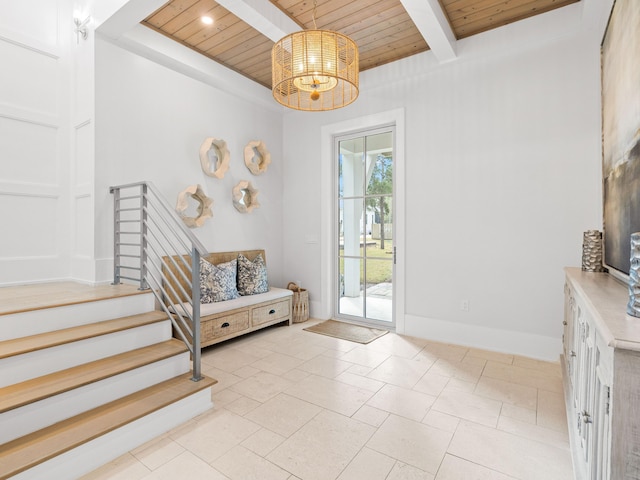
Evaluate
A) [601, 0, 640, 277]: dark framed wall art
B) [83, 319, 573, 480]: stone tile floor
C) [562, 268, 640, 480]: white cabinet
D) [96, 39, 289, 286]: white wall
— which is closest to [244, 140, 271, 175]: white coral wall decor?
[96, 39, 289, 286]: white wall

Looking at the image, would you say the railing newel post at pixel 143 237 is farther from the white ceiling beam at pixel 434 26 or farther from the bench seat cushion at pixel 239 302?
the white ceiling beam at pixel 434 26

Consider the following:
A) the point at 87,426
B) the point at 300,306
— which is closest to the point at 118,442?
the point at 87,426

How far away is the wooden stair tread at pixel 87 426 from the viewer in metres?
1.47

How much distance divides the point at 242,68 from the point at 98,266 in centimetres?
263

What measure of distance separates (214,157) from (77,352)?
97.4 inches

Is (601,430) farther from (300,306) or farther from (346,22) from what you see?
(300,306)

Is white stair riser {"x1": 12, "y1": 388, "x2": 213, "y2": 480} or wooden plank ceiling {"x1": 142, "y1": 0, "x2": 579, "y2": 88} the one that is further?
wooden plank ceiling {"x1": 142, "y1": 0, "x2": 579, "y2": 88}

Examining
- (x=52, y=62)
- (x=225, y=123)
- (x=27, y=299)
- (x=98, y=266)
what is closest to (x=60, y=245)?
(x=98, y=266)

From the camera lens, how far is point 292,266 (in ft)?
15.2

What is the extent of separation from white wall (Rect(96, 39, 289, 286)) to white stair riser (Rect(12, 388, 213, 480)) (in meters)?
1.53

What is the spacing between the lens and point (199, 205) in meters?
3.65

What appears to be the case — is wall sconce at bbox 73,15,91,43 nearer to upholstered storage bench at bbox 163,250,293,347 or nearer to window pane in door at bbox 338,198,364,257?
upholstered storage bench at bbox 163,250,293,347

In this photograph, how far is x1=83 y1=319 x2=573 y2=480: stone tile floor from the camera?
5.41ft

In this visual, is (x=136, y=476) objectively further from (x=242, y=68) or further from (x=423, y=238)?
(x=242, y=68)
